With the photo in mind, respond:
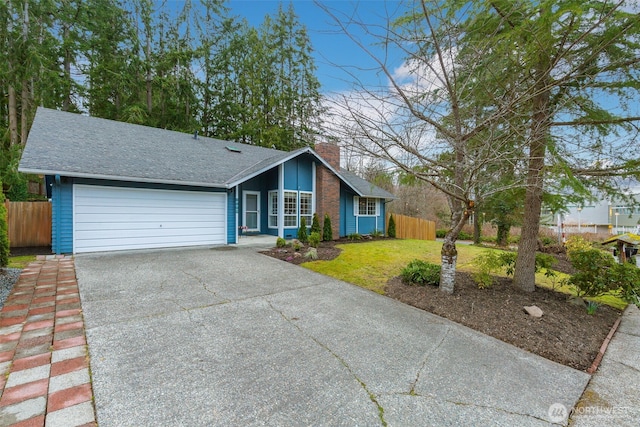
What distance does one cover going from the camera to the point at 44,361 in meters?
2.58

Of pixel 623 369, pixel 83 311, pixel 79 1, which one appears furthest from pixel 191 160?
pixel 79 1

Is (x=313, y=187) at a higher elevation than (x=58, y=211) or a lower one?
higher

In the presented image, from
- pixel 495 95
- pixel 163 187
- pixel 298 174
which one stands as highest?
pixel 495 95

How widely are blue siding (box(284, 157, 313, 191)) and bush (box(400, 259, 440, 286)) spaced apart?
7.48 m

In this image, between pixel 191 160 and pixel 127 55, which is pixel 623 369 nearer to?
pixel 191 160

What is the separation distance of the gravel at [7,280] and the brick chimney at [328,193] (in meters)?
9.43

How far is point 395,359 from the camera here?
2859mm

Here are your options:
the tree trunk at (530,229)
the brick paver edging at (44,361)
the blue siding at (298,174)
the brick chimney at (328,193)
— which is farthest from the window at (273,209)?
the tree trunk at (530,229)

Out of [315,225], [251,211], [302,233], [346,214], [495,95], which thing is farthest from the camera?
[346,214]

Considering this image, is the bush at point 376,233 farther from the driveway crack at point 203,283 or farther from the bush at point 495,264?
the driveway crack at point 203,283

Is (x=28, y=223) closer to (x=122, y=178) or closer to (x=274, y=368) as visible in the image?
(x=122, y=178)

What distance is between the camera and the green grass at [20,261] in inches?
249

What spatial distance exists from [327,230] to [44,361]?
34.0 ft

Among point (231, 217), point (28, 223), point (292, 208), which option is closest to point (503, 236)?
point (292, 208)
